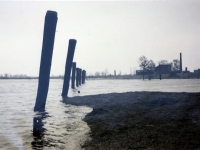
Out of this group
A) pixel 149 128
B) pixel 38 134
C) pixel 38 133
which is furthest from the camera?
pixel 38 133

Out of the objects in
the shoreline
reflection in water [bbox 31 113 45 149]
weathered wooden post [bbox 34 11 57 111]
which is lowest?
reflection in water [bbox 31 113 45 149]

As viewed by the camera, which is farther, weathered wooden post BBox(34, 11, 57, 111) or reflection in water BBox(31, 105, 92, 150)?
weathered wooden post BBox(34, 11, 57, 111)

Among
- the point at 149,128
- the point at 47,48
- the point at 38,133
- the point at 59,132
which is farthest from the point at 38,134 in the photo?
the point at 47,48

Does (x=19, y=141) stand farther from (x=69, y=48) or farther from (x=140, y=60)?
(x=140, y=60)

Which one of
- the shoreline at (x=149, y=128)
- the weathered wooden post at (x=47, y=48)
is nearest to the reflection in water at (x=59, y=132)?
the shoreline at (x=149, y=128)

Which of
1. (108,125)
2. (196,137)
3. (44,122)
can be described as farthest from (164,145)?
(44,122)

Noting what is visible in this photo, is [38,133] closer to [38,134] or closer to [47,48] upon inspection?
[38,134]

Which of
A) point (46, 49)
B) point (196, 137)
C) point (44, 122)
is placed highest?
point (46, 49)

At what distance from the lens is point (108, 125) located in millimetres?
6820

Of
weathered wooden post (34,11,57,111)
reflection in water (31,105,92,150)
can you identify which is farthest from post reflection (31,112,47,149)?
weathered wooden post (34,11,57,111)

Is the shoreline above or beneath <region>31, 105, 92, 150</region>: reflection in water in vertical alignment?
above

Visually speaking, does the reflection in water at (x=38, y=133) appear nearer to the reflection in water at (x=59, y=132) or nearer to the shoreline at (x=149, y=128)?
the reflection in water at (x=59, y=132)

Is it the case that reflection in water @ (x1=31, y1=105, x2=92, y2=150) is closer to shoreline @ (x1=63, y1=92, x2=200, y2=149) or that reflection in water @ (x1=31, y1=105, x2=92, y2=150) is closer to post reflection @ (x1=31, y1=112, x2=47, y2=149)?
post reflection @ (x1=31, y1=112, x2=47, y2=149)

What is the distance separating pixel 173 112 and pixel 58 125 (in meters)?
4.22
